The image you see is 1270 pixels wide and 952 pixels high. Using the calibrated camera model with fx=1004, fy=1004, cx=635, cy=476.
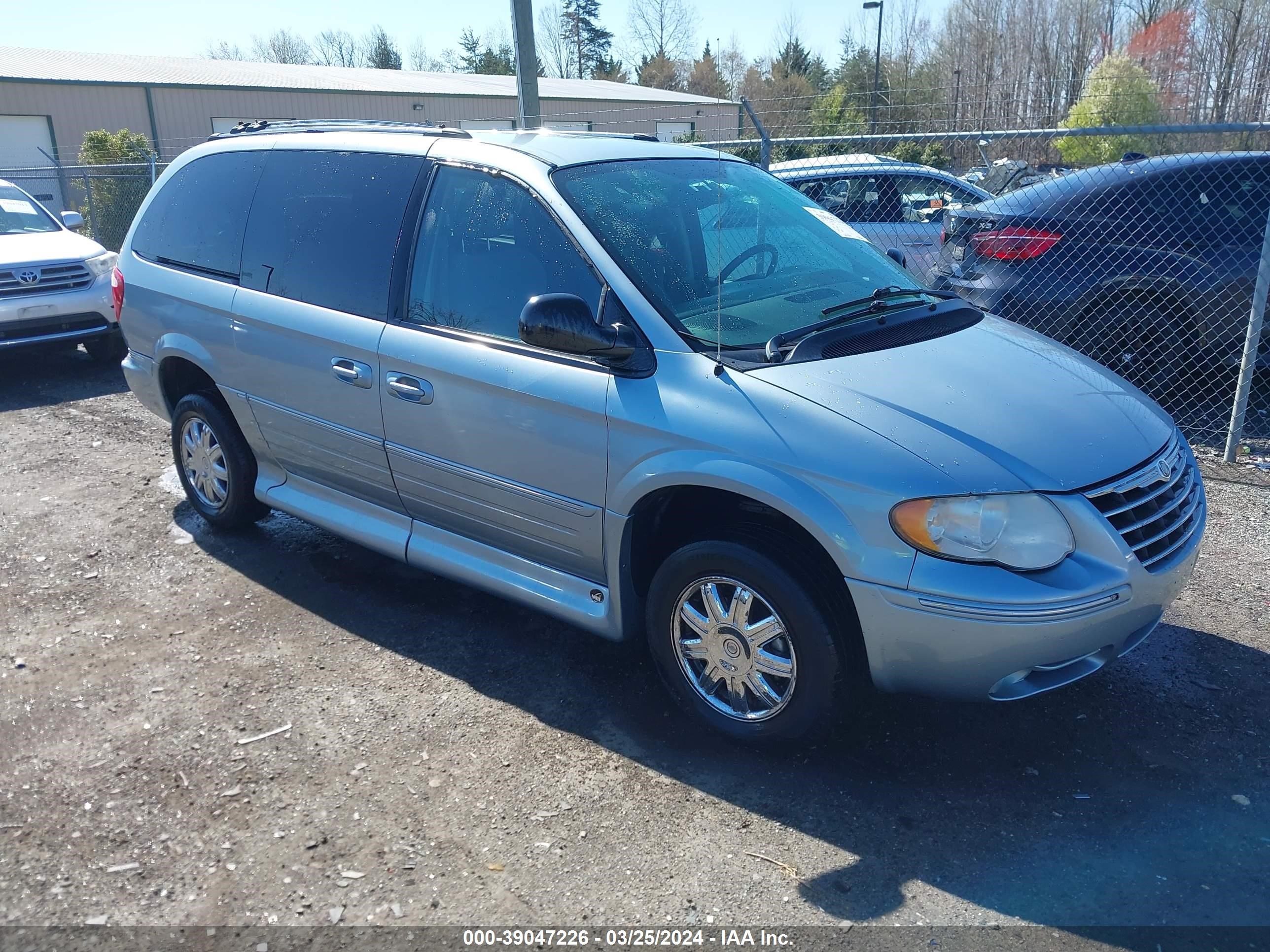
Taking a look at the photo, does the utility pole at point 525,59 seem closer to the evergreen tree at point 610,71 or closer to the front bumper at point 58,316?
the front bumper at point 58,316

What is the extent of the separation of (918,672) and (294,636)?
2.70 metres

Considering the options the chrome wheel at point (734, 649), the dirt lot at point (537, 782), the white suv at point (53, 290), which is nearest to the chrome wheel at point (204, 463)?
the dirt lot at point (537, 782)

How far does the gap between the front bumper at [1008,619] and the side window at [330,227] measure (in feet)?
7.80

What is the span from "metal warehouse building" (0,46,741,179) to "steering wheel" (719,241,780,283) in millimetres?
18740

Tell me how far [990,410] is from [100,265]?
8980 mm

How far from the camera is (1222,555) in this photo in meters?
5.02

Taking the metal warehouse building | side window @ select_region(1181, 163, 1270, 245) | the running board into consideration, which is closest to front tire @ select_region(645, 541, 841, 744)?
the running board

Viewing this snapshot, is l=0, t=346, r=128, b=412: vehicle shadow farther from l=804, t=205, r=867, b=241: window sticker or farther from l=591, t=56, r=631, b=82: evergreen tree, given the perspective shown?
l=591, t=56, r=631, b=82: evergreen tree

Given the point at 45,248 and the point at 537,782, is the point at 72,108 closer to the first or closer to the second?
the point at 45,248

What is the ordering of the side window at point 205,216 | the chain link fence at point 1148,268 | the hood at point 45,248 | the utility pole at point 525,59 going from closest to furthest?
the side window at point 205,216
the chain link fence at point 1148,268
the utility pole at point 525,59
the hood at point 45,248

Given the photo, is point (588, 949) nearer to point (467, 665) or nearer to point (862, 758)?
point (862, 758)

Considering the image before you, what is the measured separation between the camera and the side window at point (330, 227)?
13.6 feet

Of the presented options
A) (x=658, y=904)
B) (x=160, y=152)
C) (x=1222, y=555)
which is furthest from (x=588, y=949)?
(x=160, y=152)

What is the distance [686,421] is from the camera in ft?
10.7
